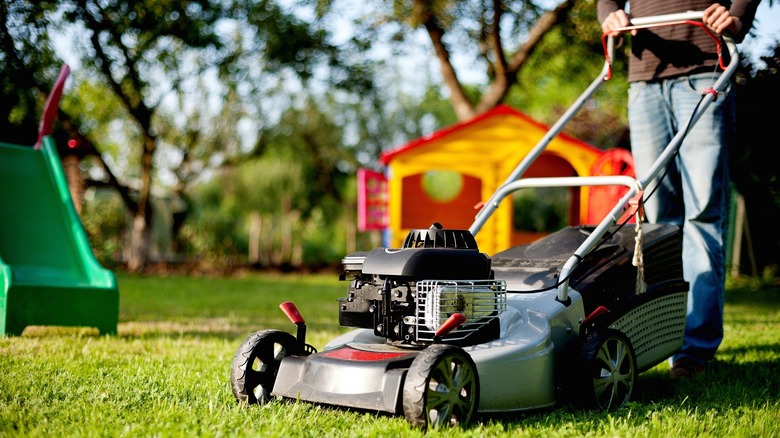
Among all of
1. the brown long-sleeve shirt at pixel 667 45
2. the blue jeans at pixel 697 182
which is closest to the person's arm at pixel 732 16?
the brown long-sleeve shirt at pixel 667 45

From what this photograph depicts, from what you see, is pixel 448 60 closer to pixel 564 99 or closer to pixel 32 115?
pixel 32 115

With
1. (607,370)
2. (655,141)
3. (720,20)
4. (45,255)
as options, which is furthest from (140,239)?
(607,370)

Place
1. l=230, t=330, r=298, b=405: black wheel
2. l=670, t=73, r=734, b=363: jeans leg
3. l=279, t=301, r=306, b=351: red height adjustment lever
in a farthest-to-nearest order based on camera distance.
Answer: l=670, t=73, r=734, b=363: jeans leg, l=279, t=301, r=306, b=351: red height adjustment lever, l=230, t=330, r=298, b=405: black wheel

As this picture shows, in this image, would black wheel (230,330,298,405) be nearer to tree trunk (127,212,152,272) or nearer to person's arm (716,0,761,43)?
person's arm (716,0,761,43)

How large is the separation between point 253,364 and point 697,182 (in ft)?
6.89

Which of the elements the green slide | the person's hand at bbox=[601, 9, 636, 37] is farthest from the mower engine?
the green slide

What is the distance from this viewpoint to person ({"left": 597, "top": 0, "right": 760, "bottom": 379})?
354 centimetres

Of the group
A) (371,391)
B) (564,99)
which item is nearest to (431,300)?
(371,391)

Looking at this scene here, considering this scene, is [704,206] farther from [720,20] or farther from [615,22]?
[615,22]

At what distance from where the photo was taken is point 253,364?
2.78 metres

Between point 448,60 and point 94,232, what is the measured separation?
7.20 metres

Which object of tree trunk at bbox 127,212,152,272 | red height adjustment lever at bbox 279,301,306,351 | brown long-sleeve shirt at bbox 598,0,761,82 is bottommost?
tree trunk at bbox 127,212,152,272

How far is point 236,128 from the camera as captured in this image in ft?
53.2

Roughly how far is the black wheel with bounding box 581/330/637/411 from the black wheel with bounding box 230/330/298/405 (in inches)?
40.1
